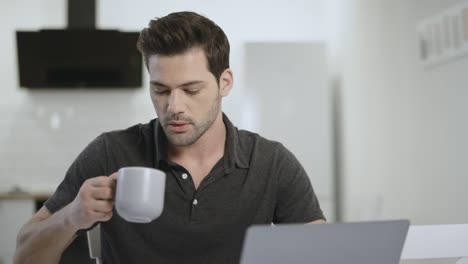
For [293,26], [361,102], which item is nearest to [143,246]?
[361,102]

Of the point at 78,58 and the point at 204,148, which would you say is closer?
the point at 204,148

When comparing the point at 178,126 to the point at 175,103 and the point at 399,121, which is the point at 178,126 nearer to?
the point at 175,103

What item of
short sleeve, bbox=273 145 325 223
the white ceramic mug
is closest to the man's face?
short sleeve, bbox=273 145 325 223

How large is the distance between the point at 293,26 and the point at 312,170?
1.28 metres

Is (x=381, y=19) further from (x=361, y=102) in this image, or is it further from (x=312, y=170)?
(x=312, y=170)

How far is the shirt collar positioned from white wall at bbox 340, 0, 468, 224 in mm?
1167

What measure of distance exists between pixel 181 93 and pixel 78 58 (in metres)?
3.05

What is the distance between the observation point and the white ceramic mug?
31.4 inches

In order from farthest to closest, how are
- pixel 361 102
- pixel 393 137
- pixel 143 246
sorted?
pixel 361 102 → pixel 393 137 → pixel 143 246

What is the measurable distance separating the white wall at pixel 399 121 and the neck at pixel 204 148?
119 centimetres

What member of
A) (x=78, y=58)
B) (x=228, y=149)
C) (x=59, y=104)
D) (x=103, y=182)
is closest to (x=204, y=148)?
(x=228, y=149)

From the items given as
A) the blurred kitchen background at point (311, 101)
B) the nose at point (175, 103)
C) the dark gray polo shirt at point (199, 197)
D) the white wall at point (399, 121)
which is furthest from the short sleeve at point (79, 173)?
the blurred kitchen background at point (311, 101)

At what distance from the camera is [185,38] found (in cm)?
120

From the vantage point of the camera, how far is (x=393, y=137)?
116 inches
